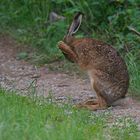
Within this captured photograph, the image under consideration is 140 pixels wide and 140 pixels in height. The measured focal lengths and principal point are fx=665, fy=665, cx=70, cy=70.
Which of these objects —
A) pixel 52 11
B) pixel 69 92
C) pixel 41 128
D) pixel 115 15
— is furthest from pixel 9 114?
pixel 52 11

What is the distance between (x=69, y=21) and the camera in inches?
431

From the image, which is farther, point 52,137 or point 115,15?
point 115,15

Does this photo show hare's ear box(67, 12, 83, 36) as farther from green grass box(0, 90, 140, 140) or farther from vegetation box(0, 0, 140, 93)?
green grass box(0, 90, 140, 140)

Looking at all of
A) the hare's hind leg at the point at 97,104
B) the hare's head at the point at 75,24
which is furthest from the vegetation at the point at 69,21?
the hare's hind leg at the point at 97,104

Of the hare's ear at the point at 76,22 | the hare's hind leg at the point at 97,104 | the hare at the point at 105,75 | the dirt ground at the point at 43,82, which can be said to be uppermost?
the hare's ear at the point at 76,22

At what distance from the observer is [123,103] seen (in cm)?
782

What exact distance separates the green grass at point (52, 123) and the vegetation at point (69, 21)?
2.24 m

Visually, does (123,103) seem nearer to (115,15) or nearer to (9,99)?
(9,99)

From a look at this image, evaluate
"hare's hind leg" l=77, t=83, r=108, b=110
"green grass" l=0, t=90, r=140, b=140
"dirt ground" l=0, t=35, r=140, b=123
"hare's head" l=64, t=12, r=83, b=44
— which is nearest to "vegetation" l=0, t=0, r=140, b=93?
"dirt ground" l=0, t=35, r=140, b=123

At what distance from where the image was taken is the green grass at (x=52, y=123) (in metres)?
5.28

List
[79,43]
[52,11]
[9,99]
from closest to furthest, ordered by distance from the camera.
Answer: [9,99]
[79,43]
[52,11]

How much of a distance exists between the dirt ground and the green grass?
21.0 inches

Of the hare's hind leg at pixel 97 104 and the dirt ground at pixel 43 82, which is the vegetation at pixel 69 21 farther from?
the hare's hind leg at pixel 97 104

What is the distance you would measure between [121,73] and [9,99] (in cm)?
Result: 145
